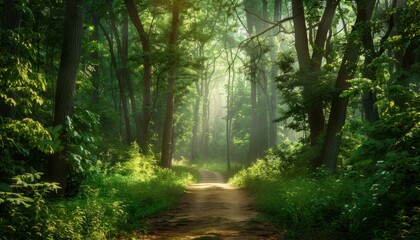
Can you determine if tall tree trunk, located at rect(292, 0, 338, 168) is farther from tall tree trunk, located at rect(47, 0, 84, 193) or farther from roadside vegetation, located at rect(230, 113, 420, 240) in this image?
tall tree trunk, located at rect(47, 0, 84, 193)

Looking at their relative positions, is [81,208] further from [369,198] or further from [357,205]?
[369,198]

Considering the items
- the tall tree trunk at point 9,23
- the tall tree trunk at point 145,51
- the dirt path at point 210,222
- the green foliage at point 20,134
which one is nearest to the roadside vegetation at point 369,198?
the dirt path at point 210,222

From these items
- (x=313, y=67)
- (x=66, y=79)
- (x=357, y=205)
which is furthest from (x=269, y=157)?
(x=357, y=205)

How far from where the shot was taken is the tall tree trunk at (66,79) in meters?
8.74

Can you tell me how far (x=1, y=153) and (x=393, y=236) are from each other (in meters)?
6.43

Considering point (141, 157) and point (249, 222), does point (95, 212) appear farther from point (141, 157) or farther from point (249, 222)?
point (141, 157)

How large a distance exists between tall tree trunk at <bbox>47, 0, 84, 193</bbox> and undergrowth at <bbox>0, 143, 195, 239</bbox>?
418mm

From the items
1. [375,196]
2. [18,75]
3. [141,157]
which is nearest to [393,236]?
[375,196]

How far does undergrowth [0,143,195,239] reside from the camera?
5434 mm

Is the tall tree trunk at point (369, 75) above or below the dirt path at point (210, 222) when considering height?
above

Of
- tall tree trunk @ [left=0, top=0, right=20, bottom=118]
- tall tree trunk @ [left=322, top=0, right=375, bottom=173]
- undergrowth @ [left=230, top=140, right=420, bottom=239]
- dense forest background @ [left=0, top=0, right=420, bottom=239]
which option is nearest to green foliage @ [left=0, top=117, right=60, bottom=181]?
dense forest background @ [left=0, top=0, right=420, bottom=239]

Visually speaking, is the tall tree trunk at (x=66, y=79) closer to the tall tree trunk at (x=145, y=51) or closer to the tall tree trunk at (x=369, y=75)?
the tall tree trunk at (x=369, y=75)

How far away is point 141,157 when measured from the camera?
17.4 metres

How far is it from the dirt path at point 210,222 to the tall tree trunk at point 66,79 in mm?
2477
